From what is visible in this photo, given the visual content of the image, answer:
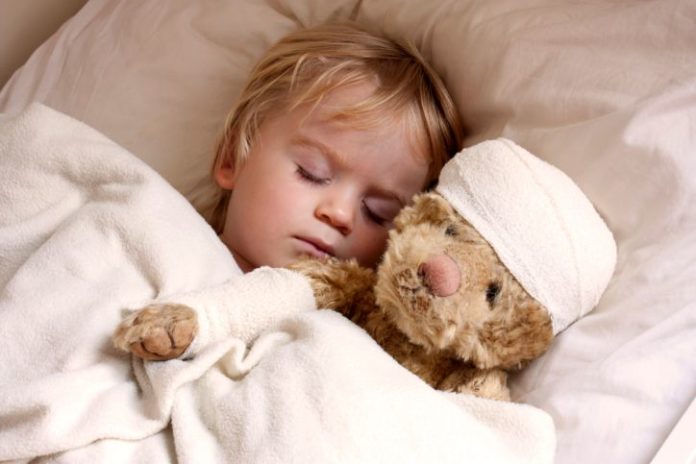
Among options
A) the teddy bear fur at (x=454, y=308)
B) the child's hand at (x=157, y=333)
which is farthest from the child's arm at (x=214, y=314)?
the teddy bear fur at (x=454, y=308)

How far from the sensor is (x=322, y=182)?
1094mm

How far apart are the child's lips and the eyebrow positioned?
0.11 metres

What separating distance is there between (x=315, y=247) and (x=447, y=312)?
0.31 m

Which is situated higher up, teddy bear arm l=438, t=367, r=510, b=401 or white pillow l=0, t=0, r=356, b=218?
white pillow l=0, t=0, r=356, b=218

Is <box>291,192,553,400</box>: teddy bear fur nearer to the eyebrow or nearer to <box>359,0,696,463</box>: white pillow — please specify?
<box>359,0,696,463</box>: white pillow

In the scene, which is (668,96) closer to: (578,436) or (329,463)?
(578,436)

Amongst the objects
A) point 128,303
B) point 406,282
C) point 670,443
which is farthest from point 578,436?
point 128,303

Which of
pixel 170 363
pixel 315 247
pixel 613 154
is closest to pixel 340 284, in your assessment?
pixel 315 247

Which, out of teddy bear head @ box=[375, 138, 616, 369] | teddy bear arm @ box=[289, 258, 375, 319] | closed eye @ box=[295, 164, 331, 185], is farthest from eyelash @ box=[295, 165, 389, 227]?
teddy bear head @ box=[375, 138, 616, 369]

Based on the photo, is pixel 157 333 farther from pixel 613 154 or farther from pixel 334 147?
pixel 613 154

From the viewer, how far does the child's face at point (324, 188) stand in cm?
108

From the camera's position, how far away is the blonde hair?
115cm

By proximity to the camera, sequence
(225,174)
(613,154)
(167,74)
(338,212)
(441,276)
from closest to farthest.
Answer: (441,276)
(613,154)
(338,212)
(225,174)
(167,74)

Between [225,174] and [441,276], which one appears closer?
[441,276]
